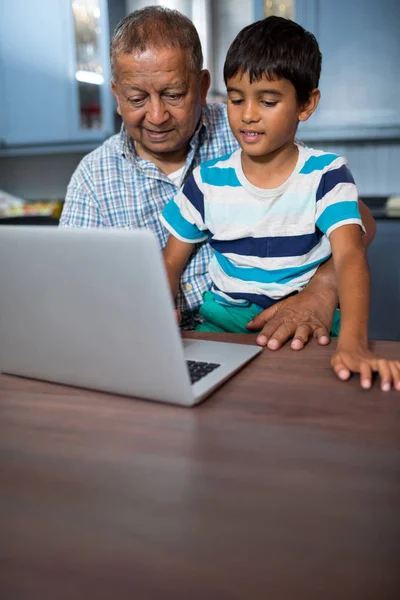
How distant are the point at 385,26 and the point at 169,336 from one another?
2.73m

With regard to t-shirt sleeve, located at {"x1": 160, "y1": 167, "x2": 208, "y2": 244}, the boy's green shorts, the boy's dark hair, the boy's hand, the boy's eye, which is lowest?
the boy's green shorts

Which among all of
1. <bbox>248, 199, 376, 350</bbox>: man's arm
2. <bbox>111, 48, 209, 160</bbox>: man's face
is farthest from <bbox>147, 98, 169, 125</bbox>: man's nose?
<bbox>248, 199, 376, 350</bbox>: man's arm

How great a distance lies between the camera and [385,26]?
2752 mm

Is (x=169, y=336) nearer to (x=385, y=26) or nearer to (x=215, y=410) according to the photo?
(x=215, y=410)

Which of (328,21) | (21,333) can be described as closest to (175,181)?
(21,333)

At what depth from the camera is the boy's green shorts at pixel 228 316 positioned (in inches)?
50.7

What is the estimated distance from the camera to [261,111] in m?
1.13

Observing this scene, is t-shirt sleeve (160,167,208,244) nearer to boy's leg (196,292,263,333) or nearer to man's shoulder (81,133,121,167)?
boy's leg (196,292,263,333)

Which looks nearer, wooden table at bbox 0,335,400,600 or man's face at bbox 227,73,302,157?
wooden table at bbox 0,335,400,600

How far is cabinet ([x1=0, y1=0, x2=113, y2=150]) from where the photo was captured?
3154 millimetres

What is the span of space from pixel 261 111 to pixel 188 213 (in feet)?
0.95

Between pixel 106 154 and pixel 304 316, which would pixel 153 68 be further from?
pixel 304 316

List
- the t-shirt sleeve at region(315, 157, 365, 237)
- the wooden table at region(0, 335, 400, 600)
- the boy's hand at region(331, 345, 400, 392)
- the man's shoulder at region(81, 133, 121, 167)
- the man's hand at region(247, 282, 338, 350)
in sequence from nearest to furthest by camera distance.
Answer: the wooden table at region(0, 335, 400, 600) < the boy's hand at region(331, 345, 400, 392) < the man's hand at region(247, 282, 338, 350) < the t-shirt sleeve at region(315, 157, 365, 237) < the man's shoulder at region(81, 133, 121, 167)

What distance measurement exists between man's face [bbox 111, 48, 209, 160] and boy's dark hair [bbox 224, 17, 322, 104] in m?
0.21
